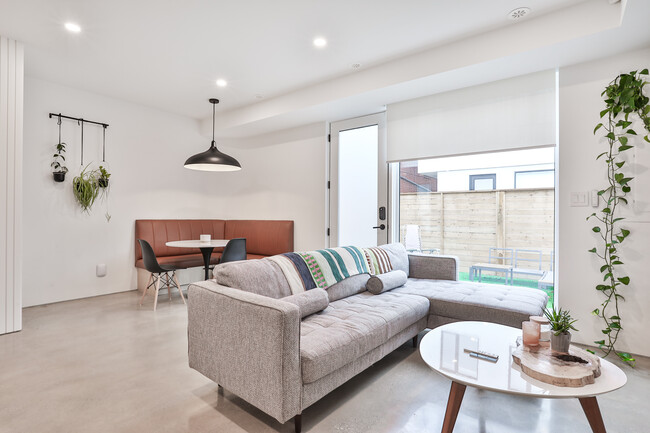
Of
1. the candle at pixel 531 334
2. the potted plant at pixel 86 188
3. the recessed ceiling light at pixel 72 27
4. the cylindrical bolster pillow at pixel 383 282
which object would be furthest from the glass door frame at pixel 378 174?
the potted plant at pixel 86 188

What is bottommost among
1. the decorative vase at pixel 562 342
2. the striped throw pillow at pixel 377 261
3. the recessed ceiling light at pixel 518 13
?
the decorative vase at pixel 562 342

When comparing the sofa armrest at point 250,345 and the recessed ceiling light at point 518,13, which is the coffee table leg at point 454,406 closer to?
the sofa armrest at point 250,345

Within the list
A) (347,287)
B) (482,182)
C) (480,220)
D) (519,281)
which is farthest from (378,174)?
(519,281)

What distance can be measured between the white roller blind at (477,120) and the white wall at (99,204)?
11.2 feet

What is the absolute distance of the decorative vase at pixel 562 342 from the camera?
160cm

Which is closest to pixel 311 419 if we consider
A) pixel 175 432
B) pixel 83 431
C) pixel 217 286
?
pixel 175 432

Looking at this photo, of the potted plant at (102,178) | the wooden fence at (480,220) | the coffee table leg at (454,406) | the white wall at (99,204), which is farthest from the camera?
the potted plant at (102,178)

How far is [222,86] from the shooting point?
13.5ft

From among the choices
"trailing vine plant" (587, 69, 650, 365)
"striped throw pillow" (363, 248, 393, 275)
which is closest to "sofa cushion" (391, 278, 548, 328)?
"striped throw pillow" (363, 248, 393, 275)

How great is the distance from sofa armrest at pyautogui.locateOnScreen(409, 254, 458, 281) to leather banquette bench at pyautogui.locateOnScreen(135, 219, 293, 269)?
197 cm

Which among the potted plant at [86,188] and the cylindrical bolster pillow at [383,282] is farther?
the potted plant at [86,188]

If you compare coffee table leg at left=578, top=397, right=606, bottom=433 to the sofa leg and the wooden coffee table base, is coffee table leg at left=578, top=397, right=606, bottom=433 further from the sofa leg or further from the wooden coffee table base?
the sofa leg

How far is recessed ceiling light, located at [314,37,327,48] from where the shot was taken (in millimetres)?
2986

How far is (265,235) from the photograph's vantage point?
5180 millimetres
